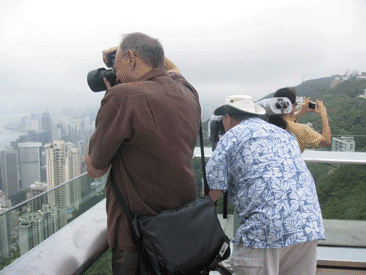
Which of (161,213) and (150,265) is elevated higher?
(161,213)

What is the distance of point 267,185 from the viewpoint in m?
1.24

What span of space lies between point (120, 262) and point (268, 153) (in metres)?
0.71

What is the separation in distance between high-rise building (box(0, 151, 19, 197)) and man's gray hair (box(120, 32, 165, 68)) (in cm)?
115

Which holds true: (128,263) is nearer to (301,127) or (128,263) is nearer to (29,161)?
(301,127)

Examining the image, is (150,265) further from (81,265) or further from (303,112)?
(303,112)

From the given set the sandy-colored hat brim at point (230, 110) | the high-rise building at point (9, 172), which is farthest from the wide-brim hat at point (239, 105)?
the high-rise building at point (9, 172)

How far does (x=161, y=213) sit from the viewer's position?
3.03ft

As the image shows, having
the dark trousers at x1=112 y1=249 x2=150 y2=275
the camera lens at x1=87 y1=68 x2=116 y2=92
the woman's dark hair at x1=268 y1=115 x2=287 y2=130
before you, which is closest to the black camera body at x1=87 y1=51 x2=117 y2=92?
the camera lens at x1=87 y1=68 x2=116 y2=92

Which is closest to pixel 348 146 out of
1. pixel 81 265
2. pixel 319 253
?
pixel 319 253

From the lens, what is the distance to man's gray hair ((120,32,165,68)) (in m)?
0.97

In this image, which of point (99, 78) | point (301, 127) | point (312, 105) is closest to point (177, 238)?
point (99, 78)

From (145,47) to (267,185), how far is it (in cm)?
71

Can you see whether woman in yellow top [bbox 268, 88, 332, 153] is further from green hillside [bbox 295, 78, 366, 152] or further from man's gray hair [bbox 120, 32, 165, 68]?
man's gray hair [bbox 120, 32, 165, 68]

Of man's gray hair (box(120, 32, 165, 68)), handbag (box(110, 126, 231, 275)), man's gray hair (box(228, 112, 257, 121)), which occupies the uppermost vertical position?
man's gray hair (box(120, 32, 165, 68))
